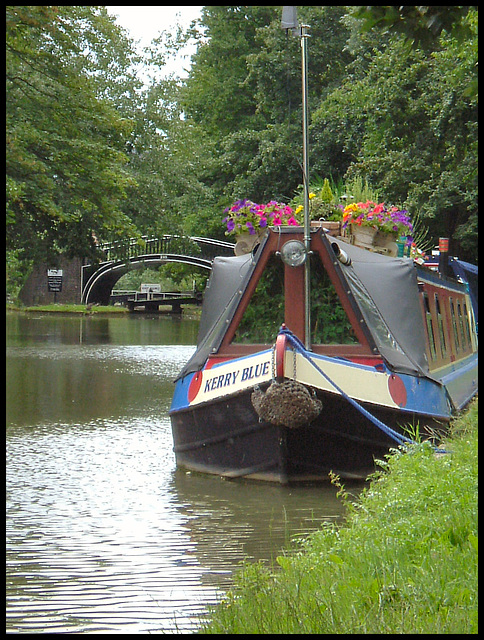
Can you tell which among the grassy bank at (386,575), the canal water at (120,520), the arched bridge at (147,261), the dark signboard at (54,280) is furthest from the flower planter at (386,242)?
the dark signboard at (54,280)

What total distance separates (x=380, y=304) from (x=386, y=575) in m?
5.93

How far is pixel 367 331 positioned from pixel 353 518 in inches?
148

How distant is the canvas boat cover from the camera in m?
10.5

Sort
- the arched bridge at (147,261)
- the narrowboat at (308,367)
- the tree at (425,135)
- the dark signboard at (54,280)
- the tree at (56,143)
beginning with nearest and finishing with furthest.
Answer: the narrowboat at (308,367) → the tree at (56,143) → the tree at (425,135) → the arched bridge at (147,261) → the dark signboard at (54,280)

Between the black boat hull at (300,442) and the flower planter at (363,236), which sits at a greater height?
the flower planter at (363,236)

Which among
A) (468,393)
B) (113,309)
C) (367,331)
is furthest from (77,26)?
(113,309)

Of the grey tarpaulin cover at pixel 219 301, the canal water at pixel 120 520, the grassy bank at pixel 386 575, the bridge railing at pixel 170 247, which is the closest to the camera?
the grassy bank at pixel 386 575

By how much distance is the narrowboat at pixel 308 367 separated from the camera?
9.54 meters

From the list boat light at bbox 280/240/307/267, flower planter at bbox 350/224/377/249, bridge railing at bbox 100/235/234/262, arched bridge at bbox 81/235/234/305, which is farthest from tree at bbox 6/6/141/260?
arched bridge at bbox 81/235/234/305

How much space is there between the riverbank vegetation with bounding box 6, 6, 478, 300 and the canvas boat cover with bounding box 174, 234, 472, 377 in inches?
284

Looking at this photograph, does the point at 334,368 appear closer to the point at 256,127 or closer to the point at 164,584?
the point at 164,584

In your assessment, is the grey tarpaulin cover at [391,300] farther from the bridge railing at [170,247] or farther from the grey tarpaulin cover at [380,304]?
the bridge railing at [170,247]

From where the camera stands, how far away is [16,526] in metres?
8.36

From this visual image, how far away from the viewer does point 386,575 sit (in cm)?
517
